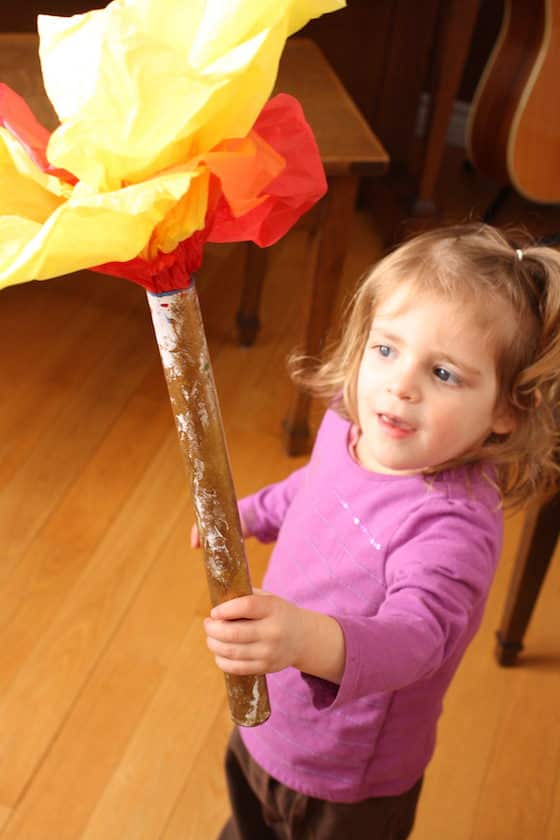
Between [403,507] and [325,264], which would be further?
[325,264]

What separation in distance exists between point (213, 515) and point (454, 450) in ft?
1.09

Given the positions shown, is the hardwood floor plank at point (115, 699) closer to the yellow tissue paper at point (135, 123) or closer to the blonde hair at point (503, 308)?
the blonde hair at point (503, 308)

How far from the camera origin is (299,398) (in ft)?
6.01

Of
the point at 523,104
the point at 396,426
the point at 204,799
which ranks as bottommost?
the point at 204,799

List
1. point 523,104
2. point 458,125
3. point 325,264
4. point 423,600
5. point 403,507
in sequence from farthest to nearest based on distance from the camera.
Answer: point 458,125, point 523,104, point 325,264, point 403,507, point 423,600

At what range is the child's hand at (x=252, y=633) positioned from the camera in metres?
0.60

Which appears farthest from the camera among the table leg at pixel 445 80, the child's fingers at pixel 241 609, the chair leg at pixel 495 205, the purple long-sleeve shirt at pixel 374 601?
the chair leg at pixel 495 205

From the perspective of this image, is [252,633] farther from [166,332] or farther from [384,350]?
[384,350]

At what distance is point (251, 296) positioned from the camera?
2.10 m

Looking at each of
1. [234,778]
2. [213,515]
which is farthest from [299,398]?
[213,515]

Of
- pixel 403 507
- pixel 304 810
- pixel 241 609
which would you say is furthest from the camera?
pixel 304 810

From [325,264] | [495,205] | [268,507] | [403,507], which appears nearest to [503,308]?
[403,507]

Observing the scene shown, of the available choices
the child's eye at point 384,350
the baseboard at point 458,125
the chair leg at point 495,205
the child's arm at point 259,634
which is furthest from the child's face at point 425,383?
the baseboard at point 458,125

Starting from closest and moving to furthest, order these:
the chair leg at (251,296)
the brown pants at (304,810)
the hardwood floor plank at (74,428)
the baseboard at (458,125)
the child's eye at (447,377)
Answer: the child's eye at (447,377), the brown pants at (304,810), the hardwood floor plank at (74,428), the chair leg at (251,296), the baseboard at (458,125)
